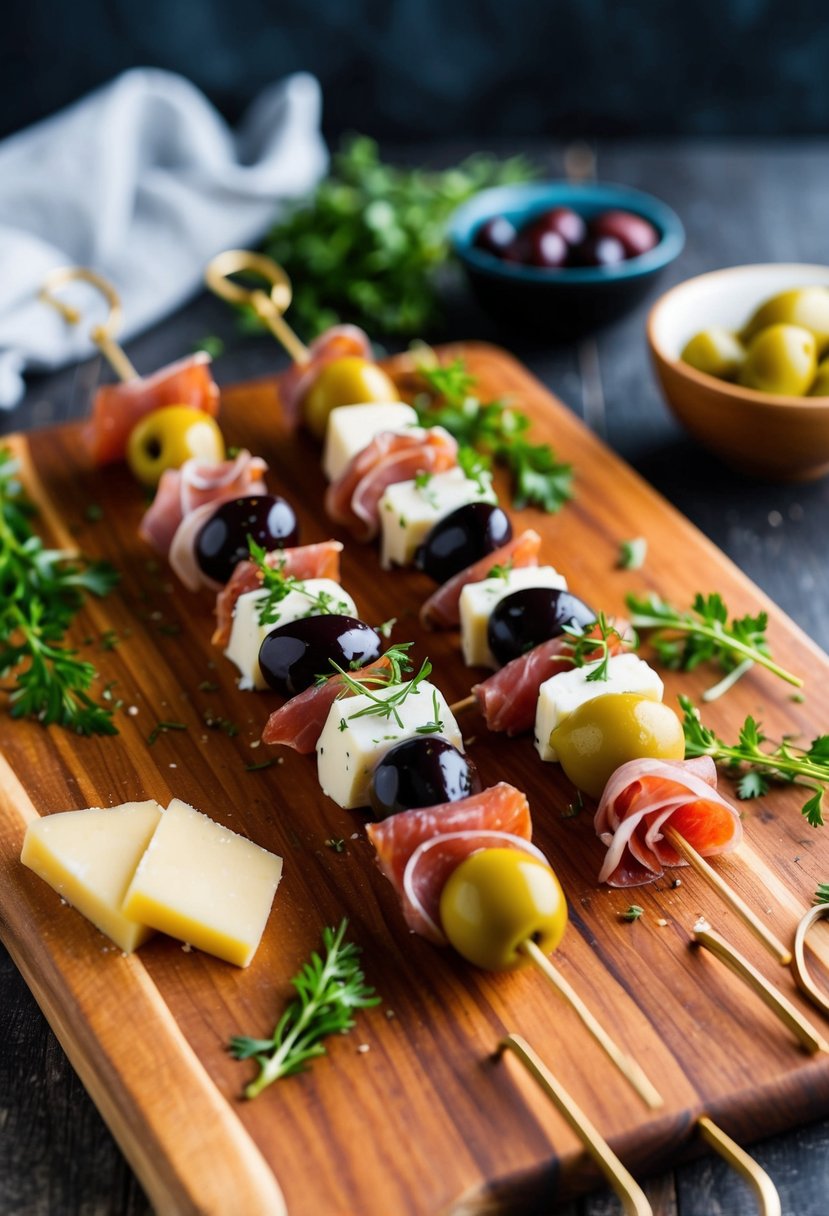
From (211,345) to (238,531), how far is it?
1.39 m

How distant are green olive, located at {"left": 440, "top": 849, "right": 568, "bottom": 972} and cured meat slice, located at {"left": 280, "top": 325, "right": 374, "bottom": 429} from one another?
1835 millimetres

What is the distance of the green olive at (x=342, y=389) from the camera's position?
141 inches

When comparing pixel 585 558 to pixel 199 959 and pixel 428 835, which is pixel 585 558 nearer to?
pixel 428 835

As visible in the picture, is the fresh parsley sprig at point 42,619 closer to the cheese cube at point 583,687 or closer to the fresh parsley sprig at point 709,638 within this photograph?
the cheese cube at point 583,687

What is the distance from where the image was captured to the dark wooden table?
2000mm

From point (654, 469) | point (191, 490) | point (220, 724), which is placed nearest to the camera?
point (220, 724)

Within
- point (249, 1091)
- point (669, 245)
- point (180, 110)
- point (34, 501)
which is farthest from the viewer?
point (180, 110)

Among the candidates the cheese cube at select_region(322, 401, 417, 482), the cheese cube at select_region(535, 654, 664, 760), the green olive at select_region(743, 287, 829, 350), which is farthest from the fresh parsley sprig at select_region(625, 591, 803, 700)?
the green olive at select_region(743, 287, 829, 350)

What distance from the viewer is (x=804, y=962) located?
2.20 m

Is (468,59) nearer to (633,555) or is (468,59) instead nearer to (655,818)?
(633,555)

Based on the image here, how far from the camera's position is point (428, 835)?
223 cm

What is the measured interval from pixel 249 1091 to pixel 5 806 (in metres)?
0.84

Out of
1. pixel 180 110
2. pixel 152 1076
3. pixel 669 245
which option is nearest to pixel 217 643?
pixel 152 1076

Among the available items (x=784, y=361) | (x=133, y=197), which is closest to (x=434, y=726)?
(x=784, y=361)
